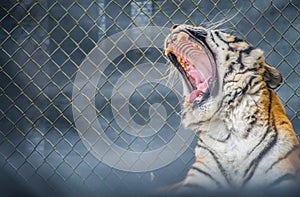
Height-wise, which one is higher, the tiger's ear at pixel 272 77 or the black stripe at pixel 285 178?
the tiger's ear at pixel 272 77

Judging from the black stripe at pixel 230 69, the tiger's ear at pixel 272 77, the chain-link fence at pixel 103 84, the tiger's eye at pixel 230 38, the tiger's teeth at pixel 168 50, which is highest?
the tiger's eye at pixel 230 38

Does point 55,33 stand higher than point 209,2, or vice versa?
point 209,2

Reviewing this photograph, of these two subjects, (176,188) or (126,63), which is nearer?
(176,188)

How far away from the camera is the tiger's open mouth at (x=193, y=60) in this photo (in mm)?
2734

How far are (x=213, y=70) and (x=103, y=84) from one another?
510mm

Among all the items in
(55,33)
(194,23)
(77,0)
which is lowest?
(55,33)

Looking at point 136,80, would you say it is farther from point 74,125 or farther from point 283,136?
point 283,136

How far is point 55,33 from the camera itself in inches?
111

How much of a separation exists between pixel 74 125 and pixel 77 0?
60cm

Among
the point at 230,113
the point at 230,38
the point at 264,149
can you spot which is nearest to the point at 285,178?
the point at 264,149

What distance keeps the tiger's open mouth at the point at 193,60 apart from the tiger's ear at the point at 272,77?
0.77ft

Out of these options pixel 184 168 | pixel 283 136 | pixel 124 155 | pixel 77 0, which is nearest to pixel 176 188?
pixel 184 168

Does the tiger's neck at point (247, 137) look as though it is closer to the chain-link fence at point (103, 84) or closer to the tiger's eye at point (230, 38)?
the chain-link fence at point (103, 84)

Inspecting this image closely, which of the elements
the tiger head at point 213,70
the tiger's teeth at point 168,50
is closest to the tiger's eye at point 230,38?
the tiger head at point 213,70
